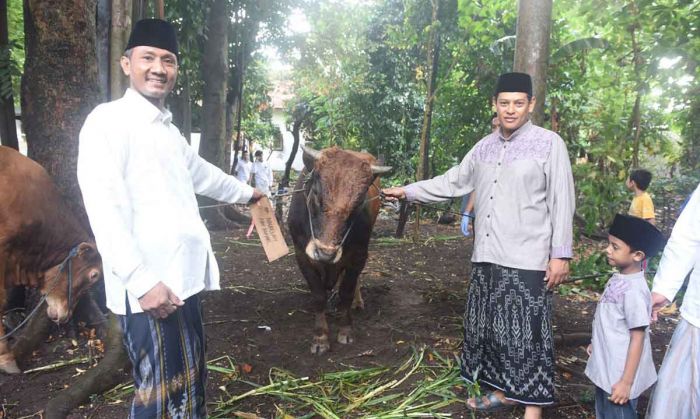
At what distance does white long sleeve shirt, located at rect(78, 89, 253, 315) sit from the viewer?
2029 millimetres

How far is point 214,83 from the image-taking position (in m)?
10.1

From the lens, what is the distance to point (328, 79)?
13.7 metres

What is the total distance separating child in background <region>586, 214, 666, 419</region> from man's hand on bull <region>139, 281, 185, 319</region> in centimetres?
237

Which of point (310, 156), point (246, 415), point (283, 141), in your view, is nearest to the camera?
point (246, 415)

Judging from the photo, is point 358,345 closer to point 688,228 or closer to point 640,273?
point 640,273

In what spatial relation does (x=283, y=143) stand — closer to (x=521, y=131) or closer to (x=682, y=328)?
(x=521, y=131)

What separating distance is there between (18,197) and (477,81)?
8144 mm

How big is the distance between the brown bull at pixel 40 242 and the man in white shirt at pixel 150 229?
2262 millimetres

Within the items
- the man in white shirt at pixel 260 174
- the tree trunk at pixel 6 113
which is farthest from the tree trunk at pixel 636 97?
the man in white shirt at pixel 260 174

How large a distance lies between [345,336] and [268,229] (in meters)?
1.79

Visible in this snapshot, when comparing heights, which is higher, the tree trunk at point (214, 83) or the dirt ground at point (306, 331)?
the tree trunk at point (214, 83)

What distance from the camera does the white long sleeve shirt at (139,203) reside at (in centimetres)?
203

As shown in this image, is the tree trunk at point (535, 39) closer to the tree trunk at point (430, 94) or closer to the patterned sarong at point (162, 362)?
the patterned sarong at point (162, 362)

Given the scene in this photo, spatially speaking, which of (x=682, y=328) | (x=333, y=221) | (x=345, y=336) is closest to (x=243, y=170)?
(x=345, y=336)
